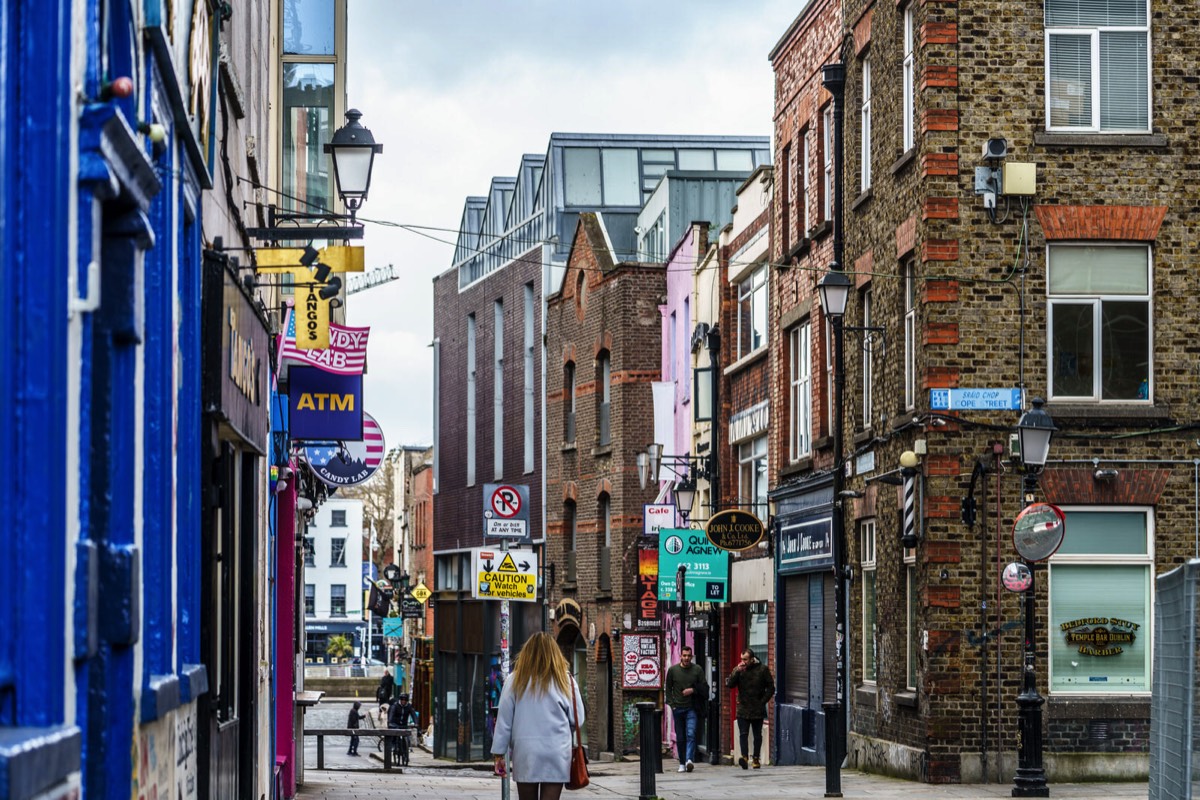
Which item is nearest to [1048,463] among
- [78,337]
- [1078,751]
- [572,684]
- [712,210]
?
[1078,751]

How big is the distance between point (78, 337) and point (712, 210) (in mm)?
43709

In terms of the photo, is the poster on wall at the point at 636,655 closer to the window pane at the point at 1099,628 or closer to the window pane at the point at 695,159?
the window pane at the point at 695,159

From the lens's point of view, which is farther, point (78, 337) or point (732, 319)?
point (732, 319)

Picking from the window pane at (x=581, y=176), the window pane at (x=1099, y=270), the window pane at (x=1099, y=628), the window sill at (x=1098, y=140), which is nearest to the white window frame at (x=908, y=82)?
the window sill at (x=1098, y=140)

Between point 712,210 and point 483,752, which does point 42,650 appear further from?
→ point 483,752

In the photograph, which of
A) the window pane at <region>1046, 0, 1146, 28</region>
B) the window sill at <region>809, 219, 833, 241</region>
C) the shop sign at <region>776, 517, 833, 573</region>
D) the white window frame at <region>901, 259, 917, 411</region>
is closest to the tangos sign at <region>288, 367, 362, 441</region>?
the white window frame at <region>901, 259, 917, 411</region>

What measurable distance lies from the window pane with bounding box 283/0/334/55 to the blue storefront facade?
47.8 feet

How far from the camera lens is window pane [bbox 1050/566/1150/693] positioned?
22.3 meters

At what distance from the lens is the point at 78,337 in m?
5.35

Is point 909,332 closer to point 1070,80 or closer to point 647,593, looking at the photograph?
point 1070,80

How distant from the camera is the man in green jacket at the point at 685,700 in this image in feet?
94.5

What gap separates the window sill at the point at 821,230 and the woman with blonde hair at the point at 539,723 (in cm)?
1651

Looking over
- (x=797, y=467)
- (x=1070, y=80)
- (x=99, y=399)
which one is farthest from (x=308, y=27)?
(x=99, y=399)

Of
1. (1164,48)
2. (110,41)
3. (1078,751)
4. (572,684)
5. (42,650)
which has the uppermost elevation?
(1164,48)
